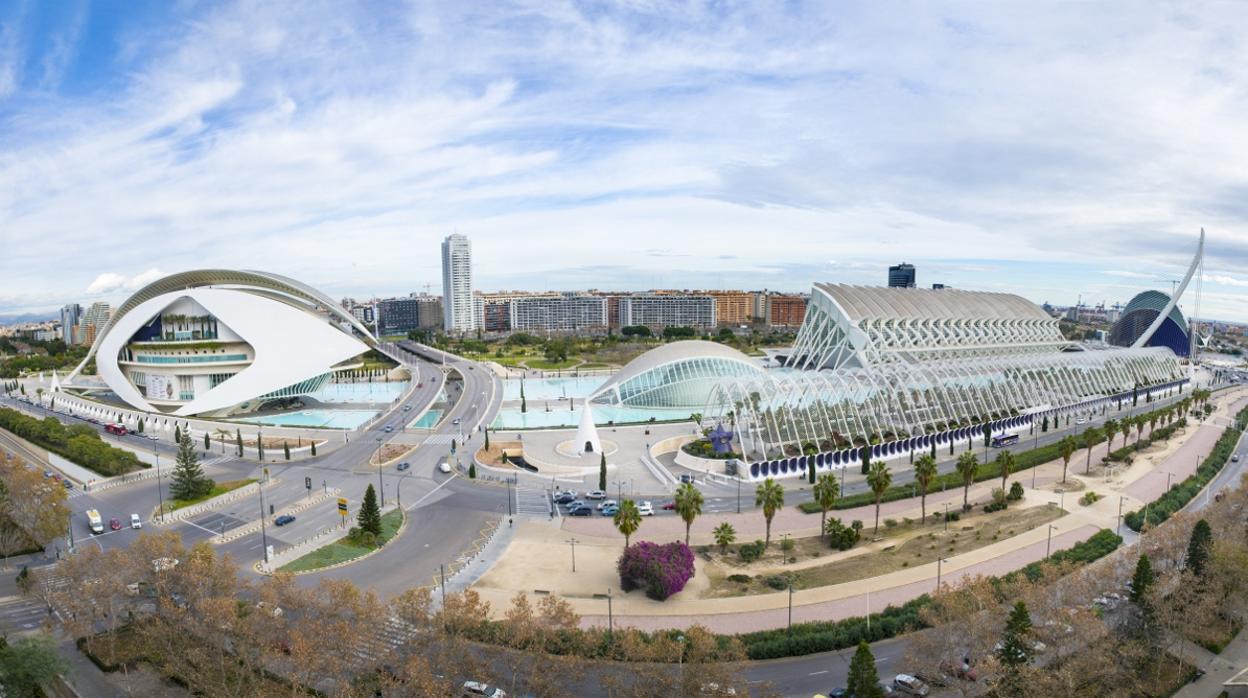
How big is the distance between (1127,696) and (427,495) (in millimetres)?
33993

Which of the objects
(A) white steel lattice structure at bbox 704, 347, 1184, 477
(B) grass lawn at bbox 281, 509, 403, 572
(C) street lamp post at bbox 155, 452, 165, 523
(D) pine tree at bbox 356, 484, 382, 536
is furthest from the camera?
(A) white steel lattice structure at bbox 704, 347, 1184, 477

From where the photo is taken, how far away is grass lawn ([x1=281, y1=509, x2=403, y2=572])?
3064 cm

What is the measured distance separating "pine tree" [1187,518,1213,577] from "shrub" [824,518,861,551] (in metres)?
12.3

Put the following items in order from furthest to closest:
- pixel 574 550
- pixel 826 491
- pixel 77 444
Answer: pixel 77 444 → pixel 826 491 → pixel 574 550

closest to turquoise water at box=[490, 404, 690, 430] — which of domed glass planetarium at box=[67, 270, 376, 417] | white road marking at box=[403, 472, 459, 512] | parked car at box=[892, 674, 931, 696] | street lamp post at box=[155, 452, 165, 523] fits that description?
white road marking at box=[403, 472, 459, 512]

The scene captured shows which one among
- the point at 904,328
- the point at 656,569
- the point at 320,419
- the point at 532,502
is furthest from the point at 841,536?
the point at 904,328

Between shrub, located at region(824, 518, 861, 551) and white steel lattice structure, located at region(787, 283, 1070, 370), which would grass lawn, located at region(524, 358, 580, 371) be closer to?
white steel lattice structure, located at region(787, 283, 1070, 370)

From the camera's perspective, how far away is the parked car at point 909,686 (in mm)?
21031

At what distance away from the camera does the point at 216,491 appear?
41.6 meters

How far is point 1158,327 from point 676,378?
328 ft

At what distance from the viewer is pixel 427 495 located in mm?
41188

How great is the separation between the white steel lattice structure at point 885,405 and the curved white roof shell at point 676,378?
6.61 meters

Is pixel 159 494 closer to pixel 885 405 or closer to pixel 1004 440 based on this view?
pixel 885 405

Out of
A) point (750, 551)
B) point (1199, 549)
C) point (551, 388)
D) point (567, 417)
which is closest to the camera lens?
A: point (1199, 549)
